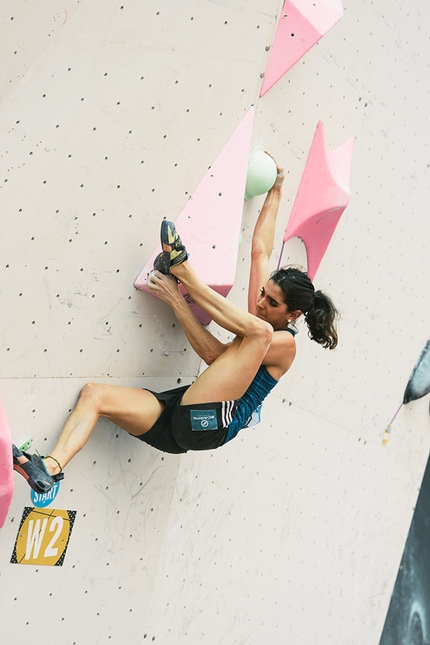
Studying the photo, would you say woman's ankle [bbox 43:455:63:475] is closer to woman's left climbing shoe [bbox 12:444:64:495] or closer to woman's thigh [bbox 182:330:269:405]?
woman's left climbing shoe [bbox 12:444:64:495]

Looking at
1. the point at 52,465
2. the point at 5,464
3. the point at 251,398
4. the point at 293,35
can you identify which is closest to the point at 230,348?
the point at 251,398

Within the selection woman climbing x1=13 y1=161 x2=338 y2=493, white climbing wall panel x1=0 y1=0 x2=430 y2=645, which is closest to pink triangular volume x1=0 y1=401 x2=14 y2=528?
woman climbing x1=13 y1=161 x2=338 y2=493

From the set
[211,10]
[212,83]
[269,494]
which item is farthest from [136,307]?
[269,494]

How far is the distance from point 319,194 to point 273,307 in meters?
0.80

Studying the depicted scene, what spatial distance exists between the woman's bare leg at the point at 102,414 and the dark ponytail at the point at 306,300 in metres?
0.52

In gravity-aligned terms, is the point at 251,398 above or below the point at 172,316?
below

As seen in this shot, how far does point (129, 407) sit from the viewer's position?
2256 millimetres

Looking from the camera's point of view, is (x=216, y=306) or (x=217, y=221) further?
(x=217, y=221)

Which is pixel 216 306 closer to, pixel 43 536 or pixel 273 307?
pixel 273 307

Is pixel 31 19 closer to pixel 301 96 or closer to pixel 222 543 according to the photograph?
pixel 301 96

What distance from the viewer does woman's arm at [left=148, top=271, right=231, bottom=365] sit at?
2256mm

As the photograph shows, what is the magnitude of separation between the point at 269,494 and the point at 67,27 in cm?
200

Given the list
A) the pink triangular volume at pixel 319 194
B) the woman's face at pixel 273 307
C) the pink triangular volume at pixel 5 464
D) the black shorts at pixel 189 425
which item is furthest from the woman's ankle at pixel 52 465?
the pink triangular volume at pixel 319 194

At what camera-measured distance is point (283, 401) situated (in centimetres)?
317
